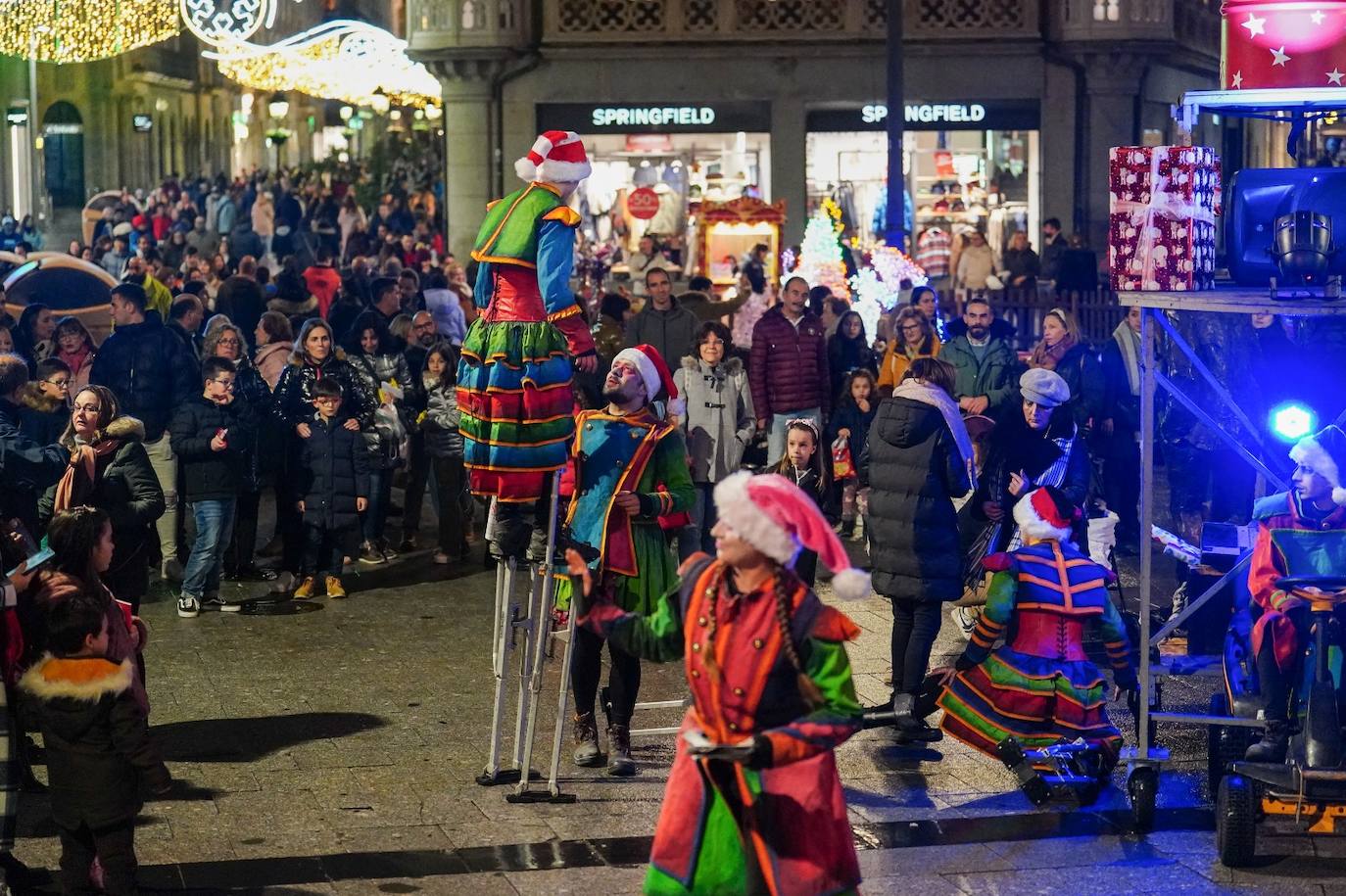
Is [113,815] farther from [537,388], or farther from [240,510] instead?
[240,510]

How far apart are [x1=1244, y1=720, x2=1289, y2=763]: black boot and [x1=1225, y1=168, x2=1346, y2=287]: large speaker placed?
5.82 feet

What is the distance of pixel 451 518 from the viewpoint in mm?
14984

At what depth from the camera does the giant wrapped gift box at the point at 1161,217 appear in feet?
28.6

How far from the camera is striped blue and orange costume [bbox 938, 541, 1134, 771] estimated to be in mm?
9047

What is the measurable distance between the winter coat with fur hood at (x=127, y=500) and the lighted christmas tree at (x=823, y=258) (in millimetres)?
12065

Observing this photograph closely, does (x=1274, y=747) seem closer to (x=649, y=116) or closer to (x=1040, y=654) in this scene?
(x=1040, y=654)

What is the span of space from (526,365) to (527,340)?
0.11m

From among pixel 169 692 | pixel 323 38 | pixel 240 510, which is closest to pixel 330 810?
pixel 169 692

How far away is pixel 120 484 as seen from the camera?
10.6 metres

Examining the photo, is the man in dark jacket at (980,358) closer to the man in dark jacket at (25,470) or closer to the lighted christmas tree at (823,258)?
the man in dark jacket at (25,470)

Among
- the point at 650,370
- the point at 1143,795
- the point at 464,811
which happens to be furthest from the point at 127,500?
the point at 1143,795

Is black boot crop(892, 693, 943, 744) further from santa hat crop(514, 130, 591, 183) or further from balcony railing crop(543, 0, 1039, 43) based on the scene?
balcony railing crop(543, 0, 1039, 43)

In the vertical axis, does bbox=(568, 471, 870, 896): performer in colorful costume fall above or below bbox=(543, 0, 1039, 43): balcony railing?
below

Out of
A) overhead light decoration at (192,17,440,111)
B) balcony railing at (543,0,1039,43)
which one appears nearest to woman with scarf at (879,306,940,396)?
overhead light decoration at (192,17,440,111)
